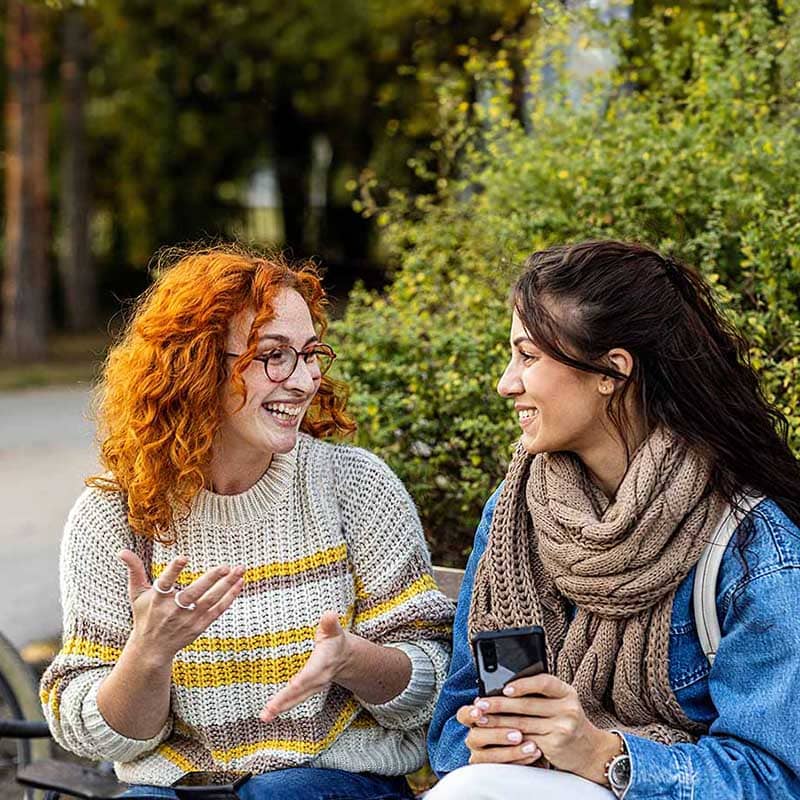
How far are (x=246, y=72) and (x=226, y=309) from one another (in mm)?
20539

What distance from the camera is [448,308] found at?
424 centimetres

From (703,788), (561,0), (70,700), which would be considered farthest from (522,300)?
(561,0)

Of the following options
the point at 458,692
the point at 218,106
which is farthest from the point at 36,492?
the point at 218,106

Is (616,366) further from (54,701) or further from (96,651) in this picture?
(54,701)

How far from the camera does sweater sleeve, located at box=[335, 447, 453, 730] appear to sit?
2.74 meters

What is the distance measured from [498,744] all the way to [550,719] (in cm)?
10

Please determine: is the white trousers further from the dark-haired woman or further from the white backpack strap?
the white backpack strap

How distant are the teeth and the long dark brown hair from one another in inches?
20.3

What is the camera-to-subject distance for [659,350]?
2406 millimetres

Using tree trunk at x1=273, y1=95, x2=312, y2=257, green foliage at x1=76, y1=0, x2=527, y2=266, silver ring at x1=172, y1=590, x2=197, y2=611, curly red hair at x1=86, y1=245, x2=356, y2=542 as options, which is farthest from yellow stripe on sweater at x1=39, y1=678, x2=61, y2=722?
tree trunk at x1=273, y1=95, x2=312, y2=257

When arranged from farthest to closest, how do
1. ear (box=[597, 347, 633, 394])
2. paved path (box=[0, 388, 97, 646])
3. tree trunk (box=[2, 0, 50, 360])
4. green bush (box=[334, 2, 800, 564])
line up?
tree trunk (box=[2, 0, 50, 360]), paved path (box=[0, 388, 97, 646]), green bush (box=[334, 2, 800, 564]), ear (box=[597, 347, 633, 394])

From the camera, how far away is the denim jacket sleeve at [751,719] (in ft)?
7.17

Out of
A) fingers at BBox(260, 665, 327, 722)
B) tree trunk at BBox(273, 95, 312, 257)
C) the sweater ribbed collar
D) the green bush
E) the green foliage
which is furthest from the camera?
tree trunk at BBox(273, 95, 312, 257)

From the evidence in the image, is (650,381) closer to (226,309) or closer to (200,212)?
(226,309)
